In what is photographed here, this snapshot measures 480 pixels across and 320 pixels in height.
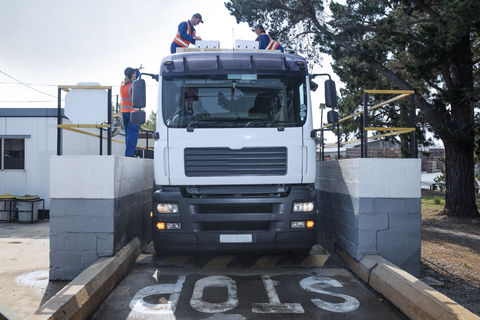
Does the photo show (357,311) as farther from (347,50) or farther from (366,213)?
(347,50)

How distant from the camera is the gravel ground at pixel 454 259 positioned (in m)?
5.06

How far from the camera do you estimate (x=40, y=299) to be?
465 centimetres

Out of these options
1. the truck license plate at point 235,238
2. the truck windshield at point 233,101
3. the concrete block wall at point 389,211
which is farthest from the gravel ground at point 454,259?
the truck windshield at point 233,101

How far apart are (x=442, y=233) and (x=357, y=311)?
308 inches

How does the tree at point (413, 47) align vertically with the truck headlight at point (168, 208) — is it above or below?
above

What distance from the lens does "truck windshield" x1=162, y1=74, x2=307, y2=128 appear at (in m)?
5.57

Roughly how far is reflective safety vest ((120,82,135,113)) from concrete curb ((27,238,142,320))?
2.92 m

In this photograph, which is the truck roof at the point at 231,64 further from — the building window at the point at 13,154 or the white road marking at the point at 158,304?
the building window at the point at 13,154

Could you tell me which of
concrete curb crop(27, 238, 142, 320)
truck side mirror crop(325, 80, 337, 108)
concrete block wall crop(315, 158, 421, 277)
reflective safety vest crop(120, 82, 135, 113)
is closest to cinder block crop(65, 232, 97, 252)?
concrete curb crop(27, 238, 142, 320)

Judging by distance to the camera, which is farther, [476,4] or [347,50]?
[347,50]

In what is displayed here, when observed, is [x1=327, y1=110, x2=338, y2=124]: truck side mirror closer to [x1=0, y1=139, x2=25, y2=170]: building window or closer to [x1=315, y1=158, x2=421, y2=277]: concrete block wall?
[x1=315, y1=158, x2=421, y2=277]: concrete block wall

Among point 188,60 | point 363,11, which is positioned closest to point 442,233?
point 363,11

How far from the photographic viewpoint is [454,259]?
7.11m

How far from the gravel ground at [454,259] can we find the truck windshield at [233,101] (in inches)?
111
